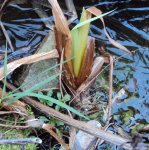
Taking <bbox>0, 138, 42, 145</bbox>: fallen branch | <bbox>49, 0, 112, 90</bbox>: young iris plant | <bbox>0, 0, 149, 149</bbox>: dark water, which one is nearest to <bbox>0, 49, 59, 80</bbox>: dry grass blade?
<bbox>49, 0, 112, 90</bbox>: young iris plant

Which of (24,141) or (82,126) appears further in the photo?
(82,126)

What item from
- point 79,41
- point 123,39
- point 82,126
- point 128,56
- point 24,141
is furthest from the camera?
point 123,39

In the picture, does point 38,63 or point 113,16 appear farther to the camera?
point 113,16

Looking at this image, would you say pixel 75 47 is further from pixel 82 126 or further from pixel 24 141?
pixel 24 141

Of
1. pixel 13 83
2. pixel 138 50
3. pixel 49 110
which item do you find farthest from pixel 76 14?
pixel 49 110

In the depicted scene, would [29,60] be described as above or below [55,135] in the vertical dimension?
above

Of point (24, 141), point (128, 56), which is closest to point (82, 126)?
point (24, 141)

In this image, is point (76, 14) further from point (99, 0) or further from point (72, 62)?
point (72, 62)

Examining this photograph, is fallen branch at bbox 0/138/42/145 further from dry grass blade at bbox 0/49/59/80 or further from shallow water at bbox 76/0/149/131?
shallow water at bbox 76/0/149/131
